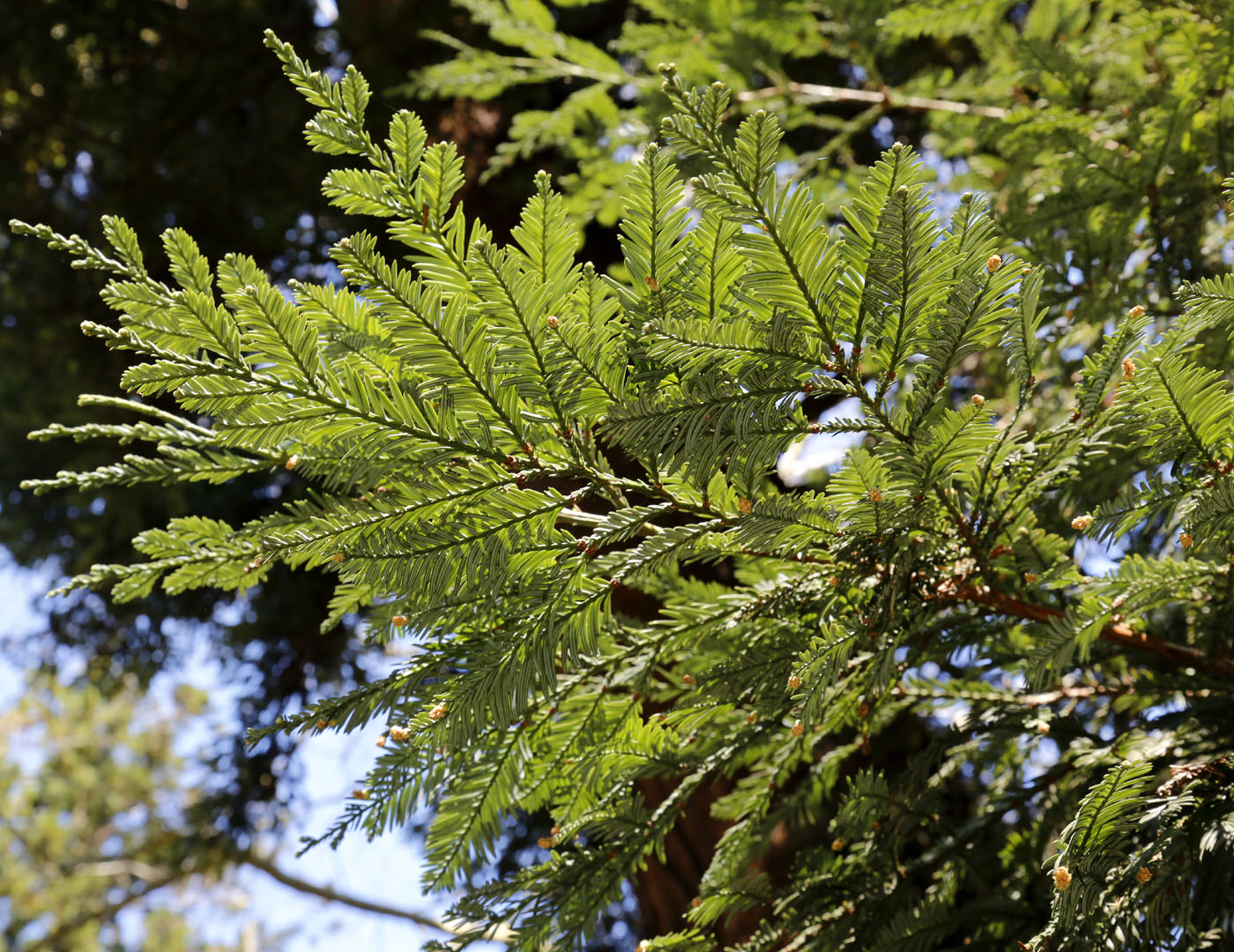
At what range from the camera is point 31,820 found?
364 inches

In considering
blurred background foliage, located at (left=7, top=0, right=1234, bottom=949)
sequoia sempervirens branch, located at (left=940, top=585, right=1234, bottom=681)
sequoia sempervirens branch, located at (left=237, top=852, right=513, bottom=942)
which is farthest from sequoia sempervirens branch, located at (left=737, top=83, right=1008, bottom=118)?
sequoia sempervirens branch, located at (left=237, top=852, right=513, bottom=942)

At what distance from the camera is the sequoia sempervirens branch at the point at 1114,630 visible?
1202 mm

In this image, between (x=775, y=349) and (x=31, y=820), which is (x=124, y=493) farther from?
(x=31, y=820)

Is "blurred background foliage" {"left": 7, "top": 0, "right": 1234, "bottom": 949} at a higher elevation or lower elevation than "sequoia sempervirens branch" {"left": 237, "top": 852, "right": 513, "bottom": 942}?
higher

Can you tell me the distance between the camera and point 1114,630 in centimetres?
130

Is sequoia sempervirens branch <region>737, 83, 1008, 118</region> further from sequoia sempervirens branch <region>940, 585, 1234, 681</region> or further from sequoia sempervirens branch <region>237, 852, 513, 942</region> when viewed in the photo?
sequoia sempervirens branch <region>237, 852, 513, 942</region>

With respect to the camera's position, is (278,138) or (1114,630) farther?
(278,138)

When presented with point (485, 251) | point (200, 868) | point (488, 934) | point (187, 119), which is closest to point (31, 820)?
point (200, 868)

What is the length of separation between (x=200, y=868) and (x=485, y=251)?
3736 mm

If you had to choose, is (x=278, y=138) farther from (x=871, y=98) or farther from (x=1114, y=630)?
(x=1114, y=630)

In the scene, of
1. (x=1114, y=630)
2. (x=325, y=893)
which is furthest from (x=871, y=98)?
(x=325, y=893)

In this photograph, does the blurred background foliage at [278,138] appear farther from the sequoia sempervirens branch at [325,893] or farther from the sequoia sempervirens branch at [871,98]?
the sequoia sempervirens branch at [325,893]

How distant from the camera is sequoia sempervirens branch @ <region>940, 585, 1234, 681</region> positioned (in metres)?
1.20

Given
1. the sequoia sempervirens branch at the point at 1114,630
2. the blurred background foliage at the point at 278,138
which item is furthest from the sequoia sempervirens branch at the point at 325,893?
the sequoia sempervirens branch at the point at 1114,630
